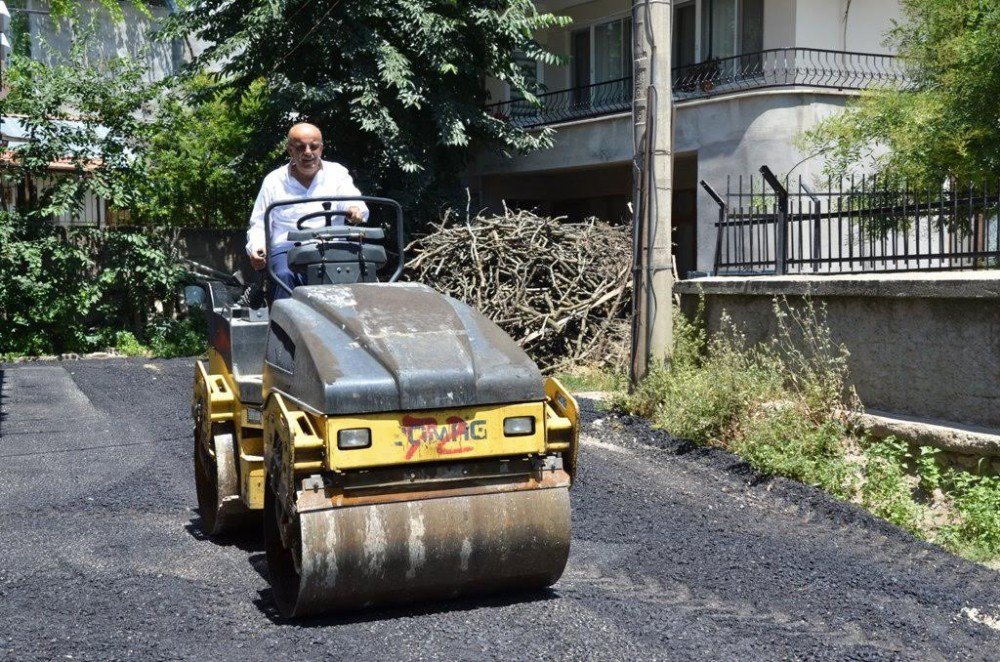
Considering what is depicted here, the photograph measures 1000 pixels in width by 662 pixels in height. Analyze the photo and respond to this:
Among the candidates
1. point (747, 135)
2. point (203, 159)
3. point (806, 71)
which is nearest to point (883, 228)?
point (747, 135)

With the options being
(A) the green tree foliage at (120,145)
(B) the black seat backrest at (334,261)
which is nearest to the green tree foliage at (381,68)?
(A) the green tree foliage at (120,145)

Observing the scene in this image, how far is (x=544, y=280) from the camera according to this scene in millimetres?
15047

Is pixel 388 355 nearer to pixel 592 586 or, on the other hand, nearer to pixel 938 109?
pixel 592 586

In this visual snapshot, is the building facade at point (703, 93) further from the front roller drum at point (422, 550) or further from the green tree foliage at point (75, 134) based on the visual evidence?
the front roller drum at point (422, 550)

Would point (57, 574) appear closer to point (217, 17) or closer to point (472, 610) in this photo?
point (472, 610)

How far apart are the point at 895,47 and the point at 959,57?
6749 mm

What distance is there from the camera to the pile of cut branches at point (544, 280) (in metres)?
14.5

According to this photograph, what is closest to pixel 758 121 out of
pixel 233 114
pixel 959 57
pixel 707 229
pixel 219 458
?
pixel 707 229

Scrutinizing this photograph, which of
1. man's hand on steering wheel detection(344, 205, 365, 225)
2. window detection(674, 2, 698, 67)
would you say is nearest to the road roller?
man's hand on steering wheel detection(344, 205, 365, 225)

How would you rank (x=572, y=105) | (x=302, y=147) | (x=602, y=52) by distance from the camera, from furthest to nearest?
1. (x=572, y=105)
2. (x=602, y=52)
3. (x=302, y=147)

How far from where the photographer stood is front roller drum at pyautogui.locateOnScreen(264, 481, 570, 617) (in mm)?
4910

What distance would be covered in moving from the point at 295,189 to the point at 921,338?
15.6ft

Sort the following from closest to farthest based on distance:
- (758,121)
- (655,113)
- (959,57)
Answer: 1. (655,113)
2. (959,57)
3. (758,121)

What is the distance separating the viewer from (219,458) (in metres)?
6.23
